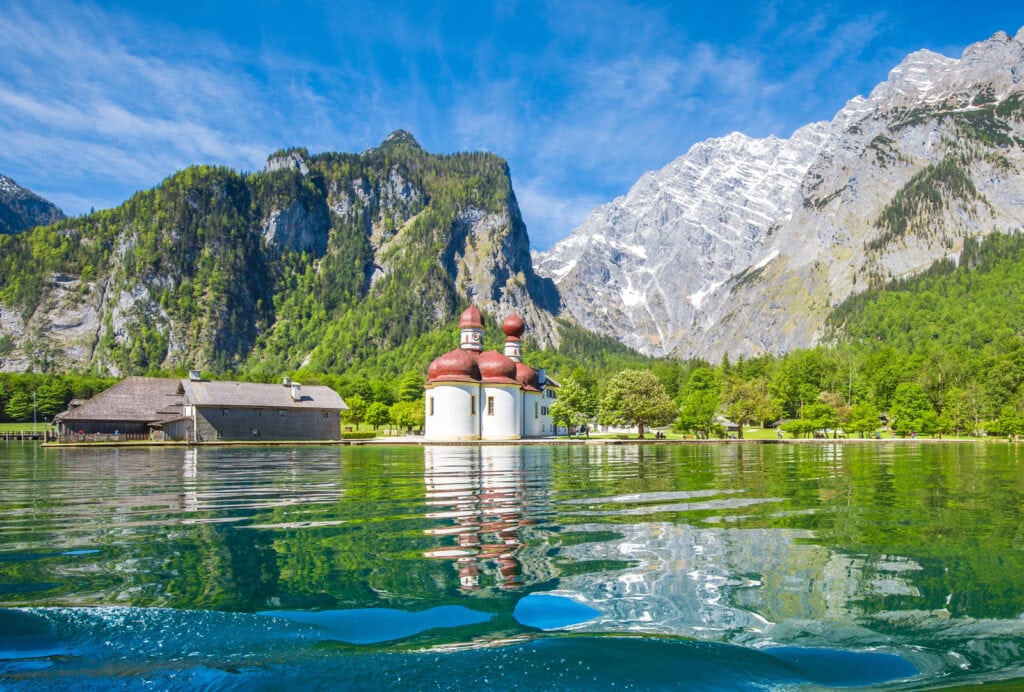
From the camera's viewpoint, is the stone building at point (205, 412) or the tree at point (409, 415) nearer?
the stone building at point (205, 412)

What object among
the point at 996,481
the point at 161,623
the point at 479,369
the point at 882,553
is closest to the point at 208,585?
the point at 161,623

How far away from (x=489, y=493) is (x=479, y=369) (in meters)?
59.0

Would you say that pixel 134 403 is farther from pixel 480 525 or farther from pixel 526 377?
pixel 480 525

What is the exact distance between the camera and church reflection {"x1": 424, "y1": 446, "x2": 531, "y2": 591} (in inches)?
379

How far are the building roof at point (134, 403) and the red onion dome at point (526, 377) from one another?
1623 inches

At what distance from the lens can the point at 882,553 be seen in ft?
35.9

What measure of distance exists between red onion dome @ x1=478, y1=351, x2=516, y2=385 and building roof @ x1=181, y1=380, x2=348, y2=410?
64.8ft

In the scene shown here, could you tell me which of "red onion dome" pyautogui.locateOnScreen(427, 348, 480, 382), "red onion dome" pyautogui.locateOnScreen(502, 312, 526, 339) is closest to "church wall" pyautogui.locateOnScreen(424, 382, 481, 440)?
"red onion dome" pyautogui.locateOnScreen(427, 348, 480, 382)

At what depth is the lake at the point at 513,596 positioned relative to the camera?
6160 mm

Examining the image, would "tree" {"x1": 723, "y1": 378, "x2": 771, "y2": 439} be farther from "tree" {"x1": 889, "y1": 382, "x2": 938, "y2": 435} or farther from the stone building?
the stone building

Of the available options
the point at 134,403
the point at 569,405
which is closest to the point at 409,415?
the point at 569,405

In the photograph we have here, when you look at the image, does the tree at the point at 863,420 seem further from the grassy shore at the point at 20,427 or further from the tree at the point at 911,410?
the grassy shore at the point at 20,427

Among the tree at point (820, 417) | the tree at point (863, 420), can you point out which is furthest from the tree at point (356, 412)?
the tree at point (863, 420)

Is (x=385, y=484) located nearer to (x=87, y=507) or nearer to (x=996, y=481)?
(x=87, y=507)
